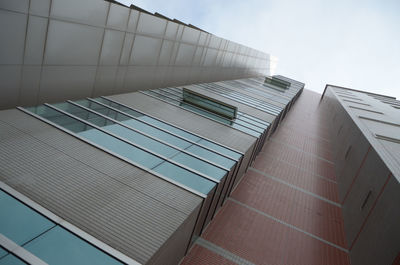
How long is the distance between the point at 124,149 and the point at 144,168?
113 centimetres

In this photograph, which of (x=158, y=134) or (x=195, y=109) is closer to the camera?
(x=158, y=134)

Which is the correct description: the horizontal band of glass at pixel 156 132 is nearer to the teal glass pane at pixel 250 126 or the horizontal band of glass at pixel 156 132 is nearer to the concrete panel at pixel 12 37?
the concrete panel at pixel 12 37

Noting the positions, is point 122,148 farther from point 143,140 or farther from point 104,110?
point 104,110

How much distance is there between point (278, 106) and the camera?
23.7 metres

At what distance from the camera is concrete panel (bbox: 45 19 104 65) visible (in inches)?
406

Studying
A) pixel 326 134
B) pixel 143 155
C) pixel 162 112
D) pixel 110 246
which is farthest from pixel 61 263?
pixel 326 134

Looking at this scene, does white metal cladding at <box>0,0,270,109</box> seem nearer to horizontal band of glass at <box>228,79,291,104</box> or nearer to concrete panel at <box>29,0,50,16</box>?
concrete panel at <box>29,0,50,16</box>

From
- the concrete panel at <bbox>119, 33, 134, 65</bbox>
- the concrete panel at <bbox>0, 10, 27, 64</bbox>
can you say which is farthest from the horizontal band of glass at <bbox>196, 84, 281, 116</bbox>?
the concrete panel at <bbox>0, 10, 27, 64</bbox>

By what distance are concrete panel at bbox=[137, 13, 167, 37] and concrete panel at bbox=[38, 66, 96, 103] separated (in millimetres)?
3379

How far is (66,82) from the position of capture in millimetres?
11625

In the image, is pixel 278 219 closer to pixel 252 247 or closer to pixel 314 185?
pixel 252 247

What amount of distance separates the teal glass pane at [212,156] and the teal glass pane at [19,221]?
18.2 ft

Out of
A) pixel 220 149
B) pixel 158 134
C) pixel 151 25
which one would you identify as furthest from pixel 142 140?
pixel 151 25

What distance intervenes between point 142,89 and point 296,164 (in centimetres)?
1080
